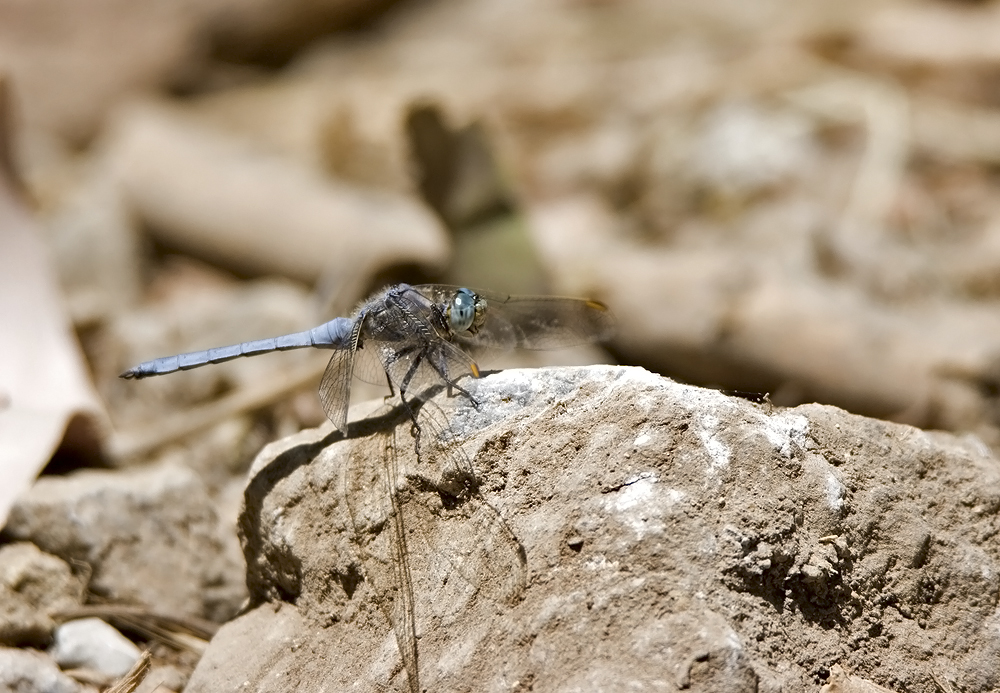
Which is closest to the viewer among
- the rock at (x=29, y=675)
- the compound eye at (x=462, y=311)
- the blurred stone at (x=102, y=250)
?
the rock at (x=29, y=675)

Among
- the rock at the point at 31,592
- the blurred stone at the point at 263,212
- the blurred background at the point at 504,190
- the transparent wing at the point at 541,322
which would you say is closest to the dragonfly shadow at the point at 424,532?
the transparent wing at the point at 541,322

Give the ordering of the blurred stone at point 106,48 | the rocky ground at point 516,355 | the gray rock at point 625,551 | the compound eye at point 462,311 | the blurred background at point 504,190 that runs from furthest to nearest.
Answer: the blurred stone at point 106,48
the blurred background at point 504,190
the compound eye at point 462,311
the rocky ground at point 516,355
the gray rock at point 625,551

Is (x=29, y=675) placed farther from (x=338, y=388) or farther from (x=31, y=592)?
(x=338, y=388)

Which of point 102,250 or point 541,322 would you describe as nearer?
point 541,322

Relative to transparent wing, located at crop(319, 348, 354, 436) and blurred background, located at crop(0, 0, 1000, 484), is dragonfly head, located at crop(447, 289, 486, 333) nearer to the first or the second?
transparent wing, located at crop(319, 348, 354, 436)

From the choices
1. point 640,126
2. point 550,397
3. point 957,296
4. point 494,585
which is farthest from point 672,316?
point 640,126

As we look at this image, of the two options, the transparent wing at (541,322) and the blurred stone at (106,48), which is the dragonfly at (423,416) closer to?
the transparent wing at (541,322)

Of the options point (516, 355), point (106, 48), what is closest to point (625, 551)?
point (516, 355)

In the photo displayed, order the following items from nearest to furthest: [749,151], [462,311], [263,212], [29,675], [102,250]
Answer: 1. [29,675]
2. [462,311]
3. [263,212]
4. [102,250]
5. [749,151]
